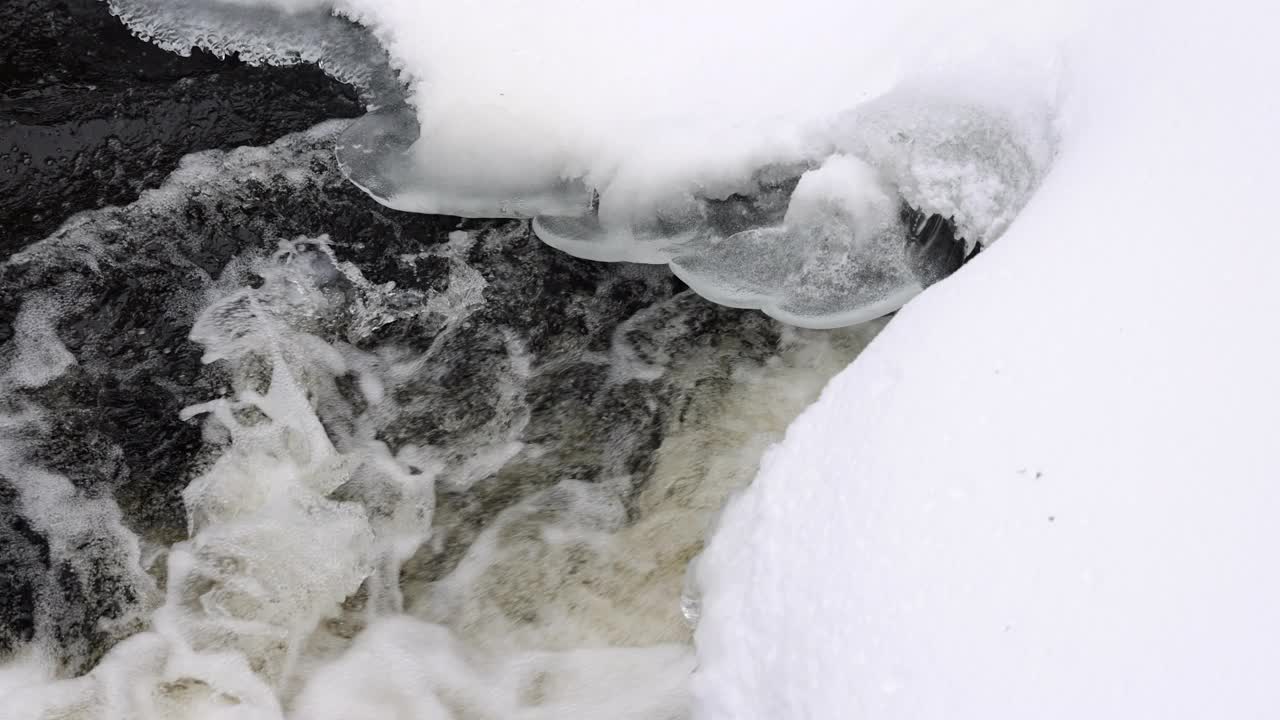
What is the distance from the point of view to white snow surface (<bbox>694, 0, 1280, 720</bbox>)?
5.69ft

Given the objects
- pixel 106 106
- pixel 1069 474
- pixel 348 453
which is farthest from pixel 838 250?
pixel 106 106


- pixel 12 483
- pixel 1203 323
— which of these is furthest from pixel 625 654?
pixel 12 483

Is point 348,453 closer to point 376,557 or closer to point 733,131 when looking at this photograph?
point 376,557

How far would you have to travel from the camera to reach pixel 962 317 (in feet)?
7.36

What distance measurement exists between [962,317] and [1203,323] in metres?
0.54

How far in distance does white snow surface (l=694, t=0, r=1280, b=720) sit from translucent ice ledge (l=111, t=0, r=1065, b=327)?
0.46 meters

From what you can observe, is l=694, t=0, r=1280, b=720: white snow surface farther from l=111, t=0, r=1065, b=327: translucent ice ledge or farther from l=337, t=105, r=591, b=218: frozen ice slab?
l=337, t=105, r=591, b=218: frozen ice slab

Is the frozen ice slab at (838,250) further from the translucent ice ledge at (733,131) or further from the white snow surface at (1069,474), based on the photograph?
the white snow surface at (1069,474)

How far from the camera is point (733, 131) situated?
2945 millimetres

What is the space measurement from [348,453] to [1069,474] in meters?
2.49

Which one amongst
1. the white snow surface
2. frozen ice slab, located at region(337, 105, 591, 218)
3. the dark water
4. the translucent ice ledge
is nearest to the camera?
the white snow surface

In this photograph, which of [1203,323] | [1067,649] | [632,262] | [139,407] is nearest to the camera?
[1067,649]

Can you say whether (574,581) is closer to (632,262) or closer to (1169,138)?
(632,262)

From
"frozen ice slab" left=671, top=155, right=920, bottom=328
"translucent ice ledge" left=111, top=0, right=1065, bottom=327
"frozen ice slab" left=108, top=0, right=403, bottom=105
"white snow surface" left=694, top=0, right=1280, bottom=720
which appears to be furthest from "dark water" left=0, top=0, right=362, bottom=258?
"white snow surface" left=694, top=0, right=1280, bottom=720
